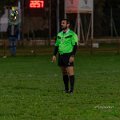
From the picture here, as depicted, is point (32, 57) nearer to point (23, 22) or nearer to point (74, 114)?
point (23, 22)

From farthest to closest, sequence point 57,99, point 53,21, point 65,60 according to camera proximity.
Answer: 1. point 53,21
2. point 65,60
3. point 57,99

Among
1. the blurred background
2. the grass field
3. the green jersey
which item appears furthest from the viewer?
the blurred background

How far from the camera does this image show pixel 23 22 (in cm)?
5359

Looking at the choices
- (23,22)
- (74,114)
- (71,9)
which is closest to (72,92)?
(74,114)

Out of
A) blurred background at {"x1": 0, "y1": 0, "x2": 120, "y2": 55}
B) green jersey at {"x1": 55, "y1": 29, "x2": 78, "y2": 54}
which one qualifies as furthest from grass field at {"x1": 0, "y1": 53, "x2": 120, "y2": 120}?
blurred background at {"x1": 0, "y1": 0, "x2": 120, "y2": 55}

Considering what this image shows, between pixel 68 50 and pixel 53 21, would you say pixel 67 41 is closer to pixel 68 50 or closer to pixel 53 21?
pixel 68 50

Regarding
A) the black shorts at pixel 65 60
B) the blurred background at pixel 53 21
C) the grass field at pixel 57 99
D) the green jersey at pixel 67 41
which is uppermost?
the green jersey at pixel 67 41

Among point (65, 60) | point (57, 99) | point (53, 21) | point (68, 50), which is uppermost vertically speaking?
point (68, 50)

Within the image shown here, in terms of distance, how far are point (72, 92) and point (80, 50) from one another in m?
24.7

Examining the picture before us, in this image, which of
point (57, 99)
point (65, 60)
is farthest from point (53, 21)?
→ point (57, 99)

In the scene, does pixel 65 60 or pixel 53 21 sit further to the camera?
pixel 53 21

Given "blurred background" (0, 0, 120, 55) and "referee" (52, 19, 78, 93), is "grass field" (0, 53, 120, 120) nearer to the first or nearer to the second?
"referee" (52, 19, 78, 93)

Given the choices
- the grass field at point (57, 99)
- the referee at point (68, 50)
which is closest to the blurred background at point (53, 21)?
the grass field at point (57, 99)

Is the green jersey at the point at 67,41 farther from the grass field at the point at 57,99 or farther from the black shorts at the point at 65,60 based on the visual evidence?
the grass field at the point at 57,99
